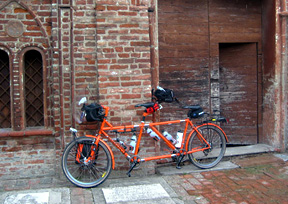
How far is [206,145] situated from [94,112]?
6.29 feet

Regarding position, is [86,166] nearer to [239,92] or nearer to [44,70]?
[44,70]

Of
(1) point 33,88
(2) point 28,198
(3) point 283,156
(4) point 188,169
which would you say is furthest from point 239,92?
(2) point 28,198

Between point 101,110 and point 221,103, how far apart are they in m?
2.75

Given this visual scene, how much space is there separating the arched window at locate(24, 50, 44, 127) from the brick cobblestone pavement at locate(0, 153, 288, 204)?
3.75 feet

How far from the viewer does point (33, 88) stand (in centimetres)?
500

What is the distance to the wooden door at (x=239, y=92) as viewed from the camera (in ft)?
20.0

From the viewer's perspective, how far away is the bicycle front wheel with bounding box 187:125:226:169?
494cm

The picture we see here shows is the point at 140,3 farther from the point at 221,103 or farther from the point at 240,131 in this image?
the point at 240,131

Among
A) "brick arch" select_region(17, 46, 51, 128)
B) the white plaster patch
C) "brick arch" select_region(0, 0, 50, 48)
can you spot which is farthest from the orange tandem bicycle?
"brick arch" select_region(0, 0, 50, 48)

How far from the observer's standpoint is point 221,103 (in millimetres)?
6137

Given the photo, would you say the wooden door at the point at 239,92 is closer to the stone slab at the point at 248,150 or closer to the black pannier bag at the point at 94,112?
the stone slab at the point at 248,150

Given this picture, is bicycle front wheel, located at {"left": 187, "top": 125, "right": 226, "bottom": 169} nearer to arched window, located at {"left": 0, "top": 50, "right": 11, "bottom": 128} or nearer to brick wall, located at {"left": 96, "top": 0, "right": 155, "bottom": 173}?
brick wall, located at {"left": 96, "top": 0, "right": 155, "bottom": 173}

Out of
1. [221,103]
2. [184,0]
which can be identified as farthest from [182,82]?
[184,0]

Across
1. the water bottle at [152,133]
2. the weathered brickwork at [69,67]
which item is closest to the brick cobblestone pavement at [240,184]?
the water bottle at [152,133]
